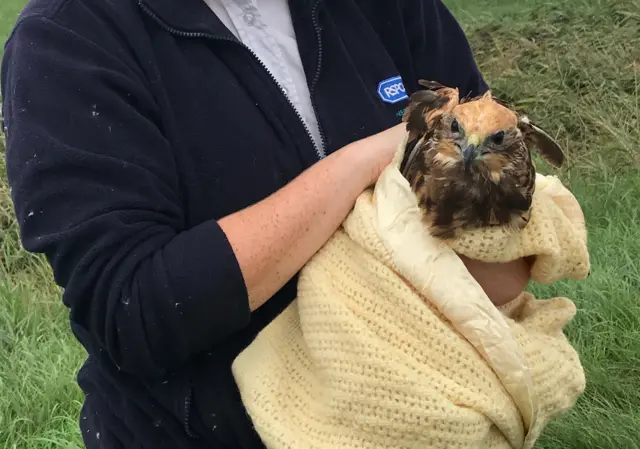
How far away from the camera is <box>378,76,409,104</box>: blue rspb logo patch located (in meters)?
1.45

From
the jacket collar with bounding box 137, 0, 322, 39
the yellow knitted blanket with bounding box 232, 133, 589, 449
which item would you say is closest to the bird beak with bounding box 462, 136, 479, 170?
the yellow knitted blanket with bounding box 232, 133, 589, 449

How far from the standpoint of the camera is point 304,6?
4.48 feet

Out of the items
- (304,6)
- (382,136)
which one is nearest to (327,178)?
(382,136)

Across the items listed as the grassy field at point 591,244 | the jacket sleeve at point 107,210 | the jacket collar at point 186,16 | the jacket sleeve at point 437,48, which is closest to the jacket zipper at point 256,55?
the jacket collar at point 186,16

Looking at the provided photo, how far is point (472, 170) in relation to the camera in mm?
1123

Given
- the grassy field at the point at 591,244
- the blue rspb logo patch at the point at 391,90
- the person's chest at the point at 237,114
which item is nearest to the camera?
the person's chest at the point at 237,114

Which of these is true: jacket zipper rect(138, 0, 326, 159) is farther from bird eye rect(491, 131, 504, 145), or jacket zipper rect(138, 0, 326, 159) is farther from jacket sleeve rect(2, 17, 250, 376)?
bird eye rect(491, 131, 504, 145)

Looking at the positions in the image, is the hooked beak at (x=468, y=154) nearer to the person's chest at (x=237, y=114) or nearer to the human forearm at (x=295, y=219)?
the human forearm at (x=295, y=219)

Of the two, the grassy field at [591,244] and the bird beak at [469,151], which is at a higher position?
the bird beak at [469,151]

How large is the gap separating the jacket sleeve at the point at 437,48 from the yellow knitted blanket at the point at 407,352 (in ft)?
1.34

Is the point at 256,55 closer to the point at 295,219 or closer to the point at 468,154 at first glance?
the point at 295,219

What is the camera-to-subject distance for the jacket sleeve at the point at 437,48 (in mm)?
1549

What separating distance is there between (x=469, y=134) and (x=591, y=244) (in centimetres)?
230

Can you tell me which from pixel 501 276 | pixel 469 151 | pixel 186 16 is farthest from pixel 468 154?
pixel 186 16
